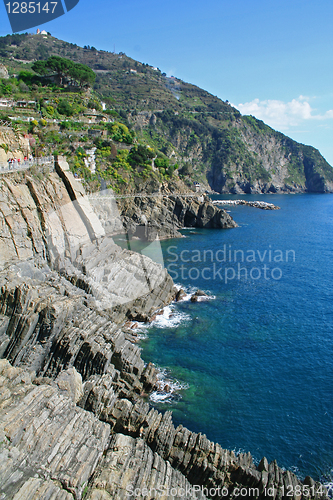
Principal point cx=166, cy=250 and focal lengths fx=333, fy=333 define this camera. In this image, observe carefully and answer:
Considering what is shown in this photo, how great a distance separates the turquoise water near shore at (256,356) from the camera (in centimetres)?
2034

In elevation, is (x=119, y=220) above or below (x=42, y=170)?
below

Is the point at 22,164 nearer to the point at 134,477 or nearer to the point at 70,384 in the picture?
the point at 70,384

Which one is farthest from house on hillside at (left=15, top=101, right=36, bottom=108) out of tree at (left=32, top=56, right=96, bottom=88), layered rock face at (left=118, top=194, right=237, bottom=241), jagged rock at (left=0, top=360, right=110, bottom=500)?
jagged rock at (left=0, top=360, right=110, bottom=500)

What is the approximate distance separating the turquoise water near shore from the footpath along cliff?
3.02m

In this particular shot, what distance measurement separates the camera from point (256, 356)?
92.0 feet

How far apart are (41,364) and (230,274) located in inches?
1304

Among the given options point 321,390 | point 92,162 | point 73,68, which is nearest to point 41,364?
point 321,390

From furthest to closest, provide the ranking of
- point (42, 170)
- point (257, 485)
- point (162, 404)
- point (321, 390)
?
point (42, 170) → point (321, 390) → point (162, 404) → point (257, 485)

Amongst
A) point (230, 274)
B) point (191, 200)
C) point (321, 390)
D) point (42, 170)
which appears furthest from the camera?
point (191, 200)

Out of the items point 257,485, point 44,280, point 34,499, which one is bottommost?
point 257,485

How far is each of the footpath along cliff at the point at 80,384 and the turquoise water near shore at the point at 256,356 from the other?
3022 millimetres

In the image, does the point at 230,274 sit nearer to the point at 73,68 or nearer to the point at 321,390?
the point at 321,390

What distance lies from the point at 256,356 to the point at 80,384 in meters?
15.5

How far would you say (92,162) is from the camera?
229 ft
